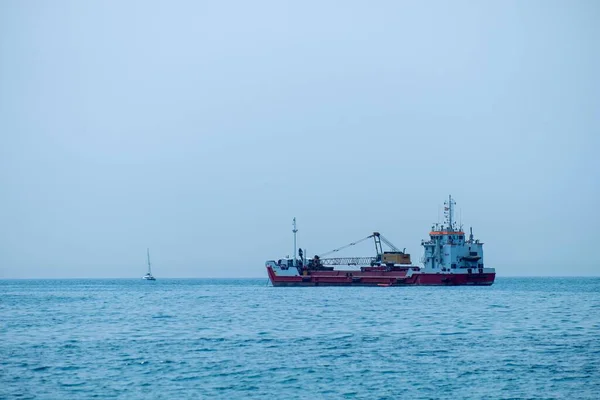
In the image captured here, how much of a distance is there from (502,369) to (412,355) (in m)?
5.68

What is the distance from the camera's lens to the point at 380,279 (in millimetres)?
120062

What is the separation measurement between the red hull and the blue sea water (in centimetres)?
4579

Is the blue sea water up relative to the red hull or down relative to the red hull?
down

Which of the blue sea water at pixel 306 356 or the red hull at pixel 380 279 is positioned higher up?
the red hull at pixel 380 279

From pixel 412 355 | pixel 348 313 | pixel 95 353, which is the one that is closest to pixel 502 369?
pixel 412 355

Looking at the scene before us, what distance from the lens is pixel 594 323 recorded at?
58250mm

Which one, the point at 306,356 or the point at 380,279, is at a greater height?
the point at 380,279

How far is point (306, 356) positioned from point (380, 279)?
264 feet

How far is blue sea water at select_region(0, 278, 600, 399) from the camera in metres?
32.2

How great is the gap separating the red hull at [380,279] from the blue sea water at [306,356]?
45.8 m

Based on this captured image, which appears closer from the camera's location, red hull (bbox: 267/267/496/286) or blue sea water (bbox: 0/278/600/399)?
blue sea water (bbox: 0/278/600/399)

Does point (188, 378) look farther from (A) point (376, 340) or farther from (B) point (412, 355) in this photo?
(A) point (376, 340)

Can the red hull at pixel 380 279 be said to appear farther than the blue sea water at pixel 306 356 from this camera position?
Yes

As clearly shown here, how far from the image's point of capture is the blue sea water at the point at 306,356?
32.2m
